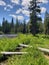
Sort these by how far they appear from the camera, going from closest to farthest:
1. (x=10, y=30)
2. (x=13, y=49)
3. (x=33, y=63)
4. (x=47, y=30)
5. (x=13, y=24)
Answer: (x=33, y=63) < (x=13, y=49) < (x=47, y=30) < (x=10, y=30) < (x=13, y=24)

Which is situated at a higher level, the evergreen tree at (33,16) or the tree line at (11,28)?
the evergreen tree at (33,16)

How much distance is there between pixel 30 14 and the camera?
50.4 meters

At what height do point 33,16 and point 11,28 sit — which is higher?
point 33,16

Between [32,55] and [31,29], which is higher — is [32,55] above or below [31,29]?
above

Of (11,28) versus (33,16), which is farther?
(11,28)

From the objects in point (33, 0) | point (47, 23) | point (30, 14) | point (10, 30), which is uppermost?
point (33, 0)

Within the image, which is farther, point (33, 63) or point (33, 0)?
point (33, 0)

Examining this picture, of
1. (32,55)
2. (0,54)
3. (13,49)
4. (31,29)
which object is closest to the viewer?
(32,55)

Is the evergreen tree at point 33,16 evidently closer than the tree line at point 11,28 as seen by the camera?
Yes

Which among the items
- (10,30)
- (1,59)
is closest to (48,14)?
(10,30)

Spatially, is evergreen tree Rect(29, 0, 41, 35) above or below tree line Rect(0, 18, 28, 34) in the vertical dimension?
above

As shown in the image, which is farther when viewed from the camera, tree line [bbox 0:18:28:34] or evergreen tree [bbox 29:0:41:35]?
tree line [bbox 0:18:28:34]

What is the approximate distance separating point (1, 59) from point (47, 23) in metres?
64.1

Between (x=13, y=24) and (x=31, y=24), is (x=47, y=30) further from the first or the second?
(x=13, y=24)
